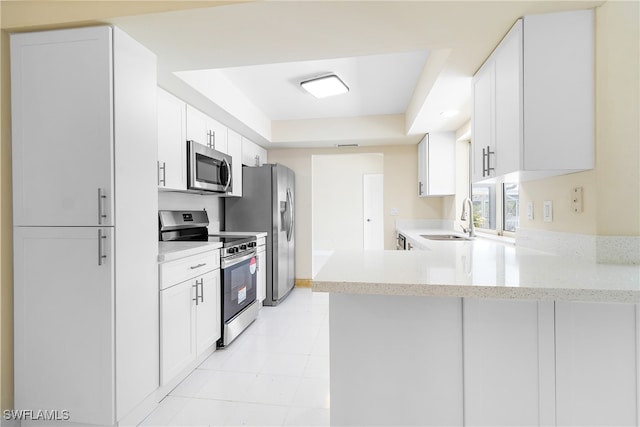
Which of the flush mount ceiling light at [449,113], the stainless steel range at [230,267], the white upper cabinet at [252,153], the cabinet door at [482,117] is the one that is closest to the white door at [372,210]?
the white upper cabinet at [252,153]

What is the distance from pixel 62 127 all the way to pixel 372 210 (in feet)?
21.5

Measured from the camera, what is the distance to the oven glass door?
9.02 ft

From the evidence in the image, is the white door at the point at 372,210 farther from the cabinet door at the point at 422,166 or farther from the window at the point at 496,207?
the window at the point at 496,207

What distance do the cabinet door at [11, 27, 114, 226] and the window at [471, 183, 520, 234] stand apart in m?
2.83

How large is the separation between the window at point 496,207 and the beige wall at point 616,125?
1.07 meters

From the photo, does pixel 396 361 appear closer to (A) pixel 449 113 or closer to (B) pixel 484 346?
(B) pixel 484 346

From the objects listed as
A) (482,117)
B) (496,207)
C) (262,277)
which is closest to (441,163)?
(496,207)

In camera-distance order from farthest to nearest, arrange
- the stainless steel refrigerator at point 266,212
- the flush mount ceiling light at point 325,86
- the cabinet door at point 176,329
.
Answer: the stainless steel refrigerator at point 266,212 < the flush mount ceiling light at point 325,86 < the cabinet door at point 176,329

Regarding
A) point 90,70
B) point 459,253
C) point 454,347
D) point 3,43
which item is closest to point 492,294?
point 454,347

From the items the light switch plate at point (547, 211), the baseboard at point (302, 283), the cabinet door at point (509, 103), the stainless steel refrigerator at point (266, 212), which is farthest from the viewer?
the baseboard at point (302, 283)

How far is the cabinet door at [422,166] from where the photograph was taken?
400 cm

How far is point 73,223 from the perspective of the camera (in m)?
1.64

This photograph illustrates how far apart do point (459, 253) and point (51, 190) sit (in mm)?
2233
